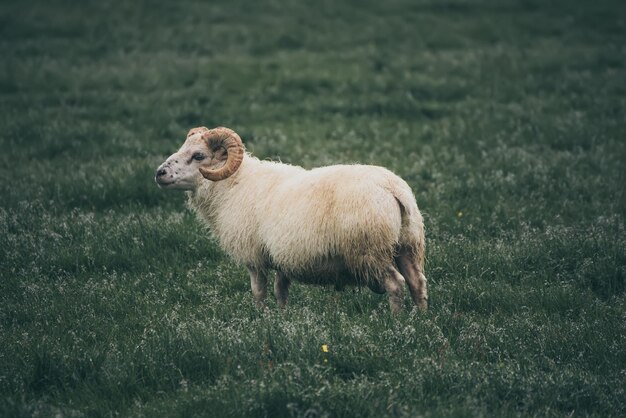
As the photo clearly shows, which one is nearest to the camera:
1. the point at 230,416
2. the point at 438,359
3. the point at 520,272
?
the point at 230,416

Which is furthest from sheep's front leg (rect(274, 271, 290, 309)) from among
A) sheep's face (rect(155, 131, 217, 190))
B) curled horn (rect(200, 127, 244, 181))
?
sheep's face (rect(155, 131, 217, 190))

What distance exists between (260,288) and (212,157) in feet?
5.07

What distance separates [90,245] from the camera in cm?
881

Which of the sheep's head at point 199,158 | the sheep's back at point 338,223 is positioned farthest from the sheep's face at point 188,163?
the sheep's back at point 338,223

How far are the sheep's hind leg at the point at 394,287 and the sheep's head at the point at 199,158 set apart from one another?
205 cm

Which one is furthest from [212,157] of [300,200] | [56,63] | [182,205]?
[56,63]

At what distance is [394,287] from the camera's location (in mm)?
6551

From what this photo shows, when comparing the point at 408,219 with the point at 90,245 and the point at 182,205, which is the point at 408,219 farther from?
the point at 182,205

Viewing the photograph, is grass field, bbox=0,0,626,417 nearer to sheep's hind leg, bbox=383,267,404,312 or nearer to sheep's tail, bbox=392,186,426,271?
sheep's hind leg, bbox=383,267,404,312

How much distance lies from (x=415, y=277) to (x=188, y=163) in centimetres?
276

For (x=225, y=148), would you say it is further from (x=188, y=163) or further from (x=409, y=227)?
(x=409, y=227)

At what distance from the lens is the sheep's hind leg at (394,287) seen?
21.5 ft

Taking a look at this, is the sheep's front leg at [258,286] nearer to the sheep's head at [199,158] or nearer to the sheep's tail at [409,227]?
the sheep's head at [199,158]

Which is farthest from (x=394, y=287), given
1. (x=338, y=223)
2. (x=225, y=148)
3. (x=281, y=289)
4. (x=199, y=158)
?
(x=199, y=158)
